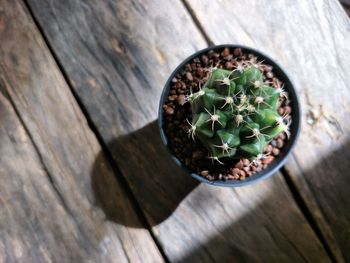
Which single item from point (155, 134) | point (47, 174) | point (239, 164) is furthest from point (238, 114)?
point (47, 174)

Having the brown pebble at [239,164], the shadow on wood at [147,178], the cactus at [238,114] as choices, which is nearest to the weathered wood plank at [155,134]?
the shadow on wood at [147,178]

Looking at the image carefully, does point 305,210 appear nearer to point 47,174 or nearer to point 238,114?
point 238,114

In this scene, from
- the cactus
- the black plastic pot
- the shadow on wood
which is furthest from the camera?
the shadow on wood

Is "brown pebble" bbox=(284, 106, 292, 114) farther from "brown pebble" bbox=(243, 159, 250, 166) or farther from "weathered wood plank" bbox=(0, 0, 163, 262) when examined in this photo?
"weathered wood plank" bbox=(0, 0, 163, 262)

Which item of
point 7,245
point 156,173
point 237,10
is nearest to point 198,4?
point 237,10

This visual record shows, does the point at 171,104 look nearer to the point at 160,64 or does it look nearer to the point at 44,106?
the point at 160,64

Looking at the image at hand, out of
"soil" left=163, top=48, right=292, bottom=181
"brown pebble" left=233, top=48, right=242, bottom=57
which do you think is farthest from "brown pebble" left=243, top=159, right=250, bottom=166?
"brown pebble" left=233, top=48, right=242, bottom=57

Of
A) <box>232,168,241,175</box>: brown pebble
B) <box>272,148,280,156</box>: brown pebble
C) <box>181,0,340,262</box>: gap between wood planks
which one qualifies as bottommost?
<box>181,0,340,262</box>: gap between wood planks
